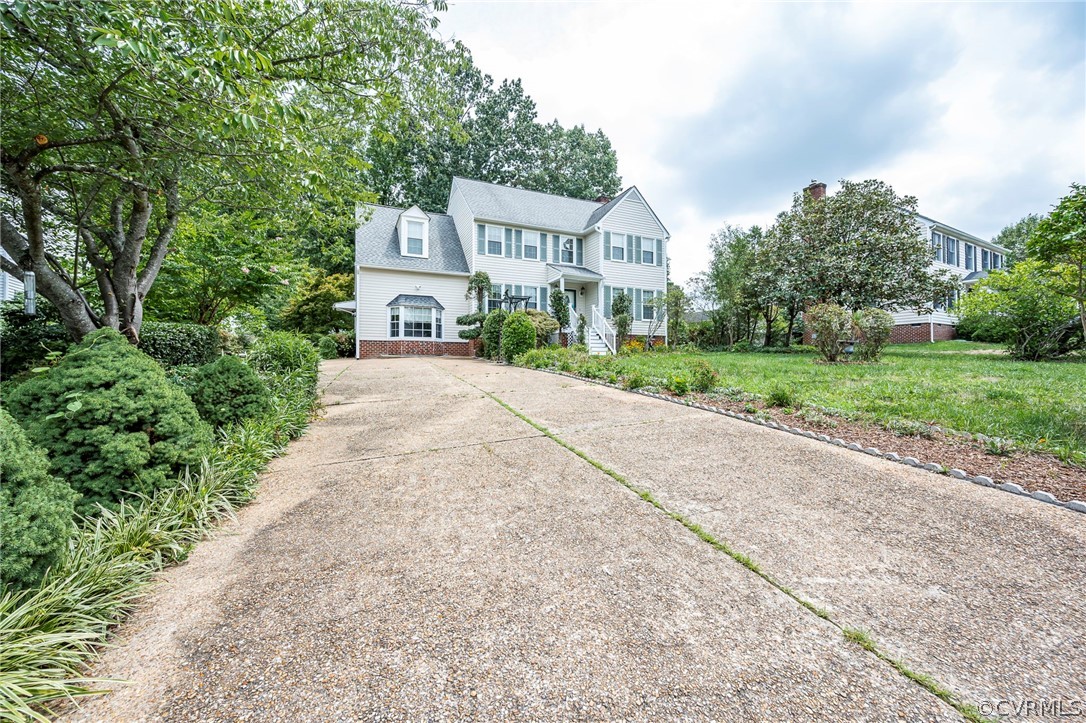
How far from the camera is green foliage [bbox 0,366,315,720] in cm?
143

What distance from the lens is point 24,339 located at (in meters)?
6.11

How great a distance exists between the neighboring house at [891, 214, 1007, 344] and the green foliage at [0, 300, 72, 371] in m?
26.2

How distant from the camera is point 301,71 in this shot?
15.1ft

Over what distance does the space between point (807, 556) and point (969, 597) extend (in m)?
0.61

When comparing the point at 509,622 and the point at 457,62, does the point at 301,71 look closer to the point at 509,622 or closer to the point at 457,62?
the point at 457,62

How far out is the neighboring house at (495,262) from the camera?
57.4 ft

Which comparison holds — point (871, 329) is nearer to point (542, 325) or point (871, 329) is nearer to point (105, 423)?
point (542, 325)

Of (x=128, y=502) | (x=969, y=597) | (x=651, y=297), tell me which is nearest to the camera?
(x=969, y=597)

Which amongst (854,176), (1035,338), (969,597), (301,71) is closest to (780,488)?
(969,597)

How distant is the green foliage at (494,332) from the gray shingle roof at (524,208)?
6.50 meters

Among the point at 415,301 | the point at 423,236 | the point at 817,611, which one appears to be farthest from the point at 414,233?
the point at 817,611

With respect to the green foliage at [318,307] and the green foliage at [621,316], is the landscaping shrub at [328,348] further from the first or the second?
the green foliage at [621,316]

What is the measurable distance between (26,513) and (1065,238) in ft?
23.3

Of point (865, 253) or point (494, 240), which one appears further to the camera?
point (494, 240)
